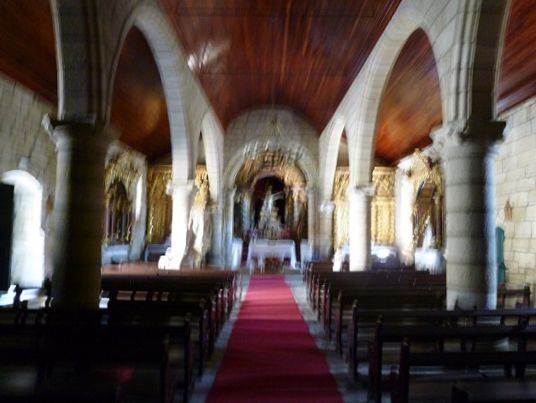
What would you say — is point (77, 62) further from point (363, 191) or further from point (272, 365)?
point (363, 191)

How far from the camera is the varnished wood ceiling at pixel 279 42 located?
8.77 meters

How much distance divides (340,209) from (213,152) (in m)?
5.96

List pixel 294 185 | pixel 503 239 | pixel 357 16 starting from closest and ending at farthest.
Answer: pixel 357 16
pixel 503 239
pixel 294 185

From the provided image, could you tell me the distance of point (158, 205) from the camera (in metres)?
18.7

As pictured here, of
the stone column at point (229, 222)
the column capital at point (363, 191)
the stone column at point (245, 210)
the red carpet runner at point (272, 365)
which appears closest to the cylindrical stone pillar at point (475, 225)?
the red carpet runner at point (272, 365)

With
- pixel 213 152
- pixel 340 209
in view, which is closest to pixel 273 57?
pixel 213 152

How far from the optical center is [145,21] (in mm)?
7891

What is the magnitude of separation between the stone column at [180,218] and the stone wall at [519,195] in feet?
25.7

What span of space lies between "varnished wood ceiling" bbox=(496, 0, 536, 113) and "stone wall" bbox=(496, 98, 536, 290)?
308mm

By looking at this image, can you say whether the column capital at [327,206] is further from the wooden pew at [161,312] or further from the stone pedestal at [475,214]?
the wooden pew at [161,312]

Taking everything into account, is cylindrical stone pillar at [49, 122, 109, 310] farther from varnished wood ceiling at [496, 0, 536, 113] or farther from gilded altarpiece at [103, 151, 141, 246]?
gilded altarpiece at [103, 151, 141, 246]

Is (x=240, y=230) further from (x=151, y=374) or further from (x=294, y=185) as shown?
(x=151, y=374)

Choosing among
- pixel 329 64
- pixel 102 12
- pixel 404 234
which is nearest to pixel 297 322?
pixel 102 12

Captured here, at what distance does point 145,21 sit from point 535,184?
8593 mm
